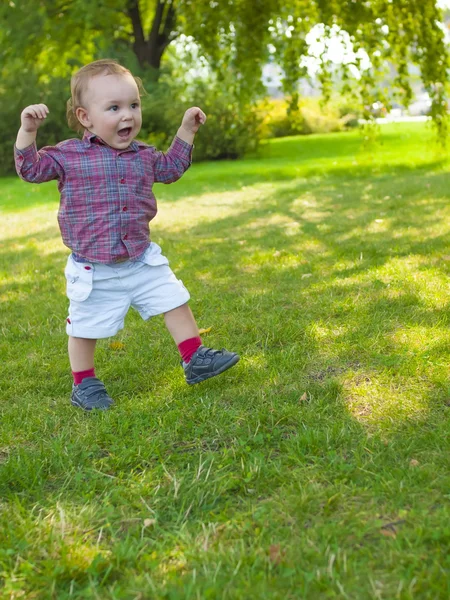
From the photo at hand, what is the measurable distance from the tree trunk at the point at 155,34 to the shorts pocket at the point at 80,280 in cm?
1836

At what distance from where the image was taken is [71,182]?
10.5 ft

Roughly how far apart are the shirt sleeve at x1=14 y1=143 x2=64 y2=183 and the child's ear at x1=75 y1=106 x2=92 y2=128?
177 mm

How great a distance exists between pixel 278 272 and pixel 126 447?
2995 millimetres

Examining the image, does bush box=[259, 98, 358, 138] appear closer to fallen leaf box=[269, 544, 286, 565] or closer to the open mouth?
the open mouth

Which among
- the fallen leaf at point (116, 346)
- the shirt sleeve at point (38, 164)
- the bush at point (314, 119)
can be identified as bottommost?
the bush at point (314, 119)

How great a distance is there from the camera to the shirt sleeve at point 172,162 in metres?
3.36

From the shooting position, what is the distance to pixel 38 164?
3105mm

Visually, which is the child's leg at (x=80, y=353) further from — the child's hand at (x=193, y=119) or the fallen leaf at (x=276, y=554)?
the fallen leaf at (x=276, y=554)

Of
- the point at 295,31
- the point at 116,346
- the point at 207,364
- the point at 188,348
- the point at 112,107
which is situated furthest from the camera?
the point at 295,31

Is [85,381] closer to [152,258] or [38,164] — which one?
[152,258]

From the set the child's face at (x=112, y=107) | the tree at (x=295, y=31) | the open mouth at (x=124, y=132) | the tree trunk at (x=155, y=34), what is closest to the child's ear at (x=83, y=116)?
the child's face at (x=112, y=107)

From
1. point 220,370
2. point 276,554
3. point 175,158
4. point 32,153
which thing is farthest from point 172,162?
point 276,554

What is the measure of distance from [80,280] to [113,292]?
0.16m

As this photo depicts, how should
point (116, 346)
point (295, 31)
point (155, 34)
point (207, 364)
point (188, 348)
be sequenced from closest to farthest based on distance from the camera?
point (207, 364) < point (188, 348) < point (116, 346) < point (295, 31) < point (155, 34)
